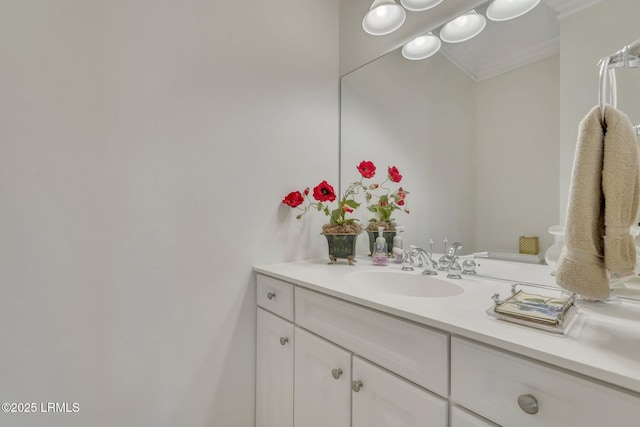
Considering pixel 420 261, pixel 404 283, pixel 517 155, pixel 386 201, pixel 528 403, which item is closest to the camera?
pixel 528 403

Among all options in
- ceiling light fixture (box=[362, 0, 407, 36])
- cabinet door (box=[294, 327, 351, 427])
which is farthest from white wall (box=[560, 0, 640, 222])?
cabinet door (box=[294, 327, 351, 427])

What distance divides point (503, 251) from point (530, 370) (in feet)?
2.23

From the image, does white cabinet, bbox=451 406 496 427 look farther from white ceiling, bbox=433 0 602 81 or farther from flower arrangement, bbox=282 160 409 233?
white ceiling, bbox=433 0 602 81

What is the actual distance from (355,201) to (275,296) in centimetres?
68

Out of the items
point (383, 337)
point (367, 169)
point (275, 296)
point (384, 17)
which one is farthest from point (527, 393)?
point (384, 17)

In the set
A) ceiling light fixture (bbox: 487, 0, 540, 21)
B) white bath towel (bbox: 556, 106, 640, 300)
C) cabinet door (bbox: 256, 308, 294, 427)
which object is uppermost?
ceiling light fixture (bbox: 487, 0, 540, 21)

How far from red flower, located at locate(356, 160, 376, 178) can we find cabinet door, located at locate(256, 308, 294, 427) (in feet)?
2.70

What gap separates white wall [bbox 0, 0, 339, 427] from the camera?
98cm

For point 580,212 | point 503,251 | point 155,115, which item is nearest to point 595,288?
point 580,212

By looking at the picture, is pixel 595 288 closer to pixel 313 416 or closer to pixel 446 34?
pixel 313 416

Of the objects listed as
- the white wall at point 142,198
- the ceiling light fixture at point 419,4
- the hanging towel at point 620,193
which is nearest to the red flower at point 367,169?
the white wall at point 142,198

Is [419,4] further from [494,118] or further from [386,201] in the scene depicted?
[386,201]

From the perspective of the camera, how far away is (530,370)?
587 millimetres

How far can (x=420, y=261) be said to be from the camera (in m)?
1.36
